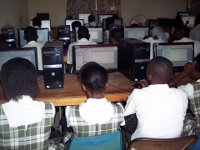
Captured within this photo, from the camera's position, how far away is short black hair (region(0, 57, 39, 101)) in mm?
1645

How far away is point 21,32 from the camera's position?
4859 mm

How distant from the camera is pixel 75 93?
2336mm

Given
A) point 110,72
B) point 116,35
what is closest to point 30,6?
point 116,35

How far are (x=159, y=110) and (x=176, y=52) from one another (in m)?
1.28

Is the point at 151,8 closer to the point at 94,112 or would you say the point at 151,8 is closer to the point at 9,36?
the point at 9,36

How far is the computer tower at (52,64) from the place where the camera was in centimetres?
232

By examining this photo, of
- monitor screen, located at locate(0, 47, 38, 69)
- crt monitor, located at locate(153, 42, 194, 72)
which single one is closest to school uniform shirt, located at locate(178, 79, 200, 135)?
crt monitor, located at locate(153, 42, 194, 72)

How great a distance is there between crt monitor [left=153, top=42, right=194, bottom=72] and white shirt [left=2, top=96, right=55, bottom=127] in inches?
62.9

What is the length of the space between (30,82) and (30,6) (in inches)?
298

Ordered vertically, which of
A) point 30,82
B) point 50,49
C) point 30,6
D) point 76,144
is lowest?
point 76,144

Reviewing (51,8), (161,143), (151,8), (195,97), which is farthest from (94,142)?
(151,8)

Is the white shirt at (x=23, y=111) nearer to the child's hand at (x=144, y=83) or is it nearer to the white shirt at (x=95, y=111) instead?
the white shirt at (x=95, y=111)

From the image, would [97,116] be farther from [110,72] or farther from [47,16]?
[47,16]

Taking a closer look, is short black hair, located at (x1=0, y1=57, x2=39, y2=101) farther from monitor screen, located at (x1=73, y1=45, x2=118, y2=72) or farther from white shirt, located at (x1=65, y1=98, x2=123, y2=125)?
monitor screen, located at (x1=73, y1=45, x2=118, y2=72)
